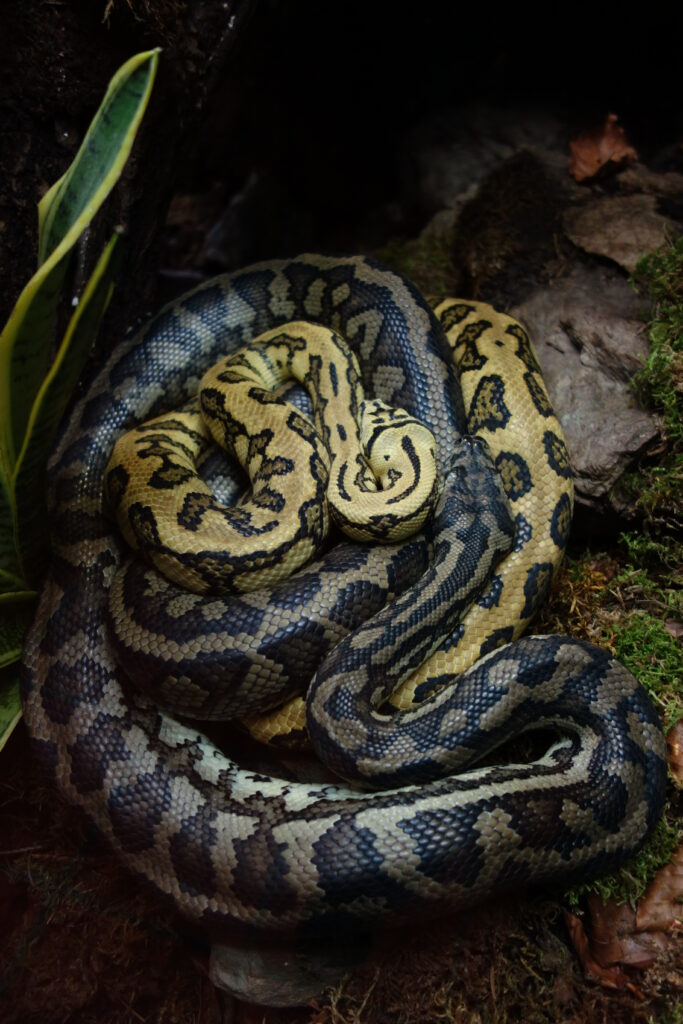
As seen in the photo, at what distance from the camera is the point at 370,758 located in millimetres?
3074

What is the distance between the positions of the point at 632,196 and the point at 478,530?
2.64 meters

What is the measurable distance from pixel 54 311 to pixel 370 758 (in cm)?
212

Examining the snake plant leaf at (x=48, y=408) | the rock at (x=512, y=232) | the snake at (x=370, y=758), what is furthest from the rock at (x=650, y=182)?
the snake plant leaf at (x=48, y=408)

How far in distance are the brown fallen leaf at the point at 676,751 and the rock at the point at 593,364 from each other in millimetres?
1114

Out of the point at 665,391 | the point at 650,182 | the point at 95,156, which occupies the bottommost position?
the point at 665,391

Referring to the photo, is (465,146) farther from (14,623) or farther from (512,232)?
(14,623)

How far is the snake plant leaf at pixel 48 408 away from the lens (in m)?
2.57

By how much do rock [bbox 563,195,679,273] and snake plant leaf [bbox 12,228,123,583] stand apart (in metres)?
2.88

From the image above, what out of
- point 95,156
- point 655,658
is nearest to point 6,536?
point 95,156

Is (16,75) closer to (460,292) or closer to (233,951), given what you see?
(460,292)

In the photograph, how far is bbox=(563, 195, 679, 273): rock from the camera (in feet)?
14.3

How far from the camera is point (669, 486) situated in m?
3.55

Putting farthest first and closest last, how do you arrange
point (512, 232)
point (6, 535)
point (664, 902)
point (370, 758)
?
point (512, 232) → point (6, 535) → point (370, 758) → point (664, 902)

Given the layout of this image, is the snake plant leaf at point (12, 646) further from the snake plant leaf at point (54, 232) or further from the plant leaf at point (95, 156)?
the plant leaf at point (95, 156)
